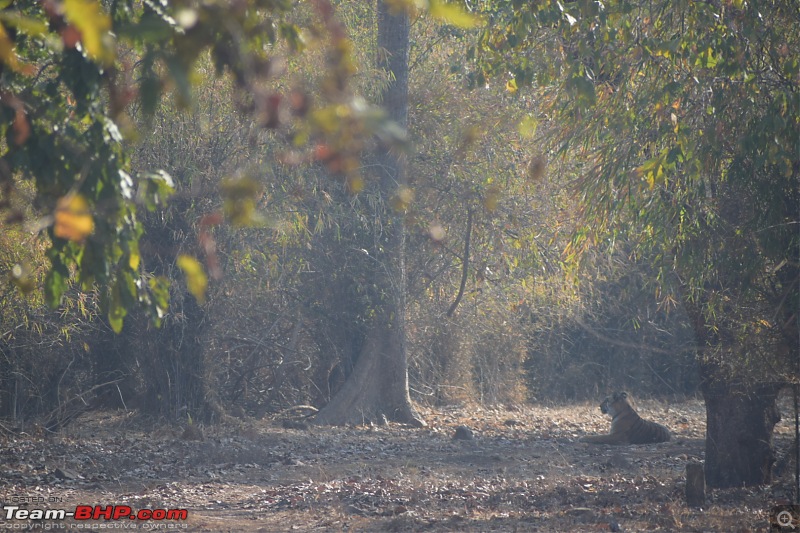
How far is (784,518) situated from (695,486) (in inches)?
33.9

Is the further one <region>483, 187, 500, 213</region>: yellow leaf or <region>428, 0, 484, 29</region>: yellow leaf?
<region>483, 187, 500, 213</region>: yellow leaf

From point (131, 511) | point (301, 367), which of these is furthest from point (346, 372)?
point (131, 511)

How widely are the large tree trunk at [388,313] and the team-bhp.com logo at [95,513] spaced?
18.5 ft

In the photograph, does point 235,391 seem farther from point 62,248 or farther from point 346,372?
point 62,248

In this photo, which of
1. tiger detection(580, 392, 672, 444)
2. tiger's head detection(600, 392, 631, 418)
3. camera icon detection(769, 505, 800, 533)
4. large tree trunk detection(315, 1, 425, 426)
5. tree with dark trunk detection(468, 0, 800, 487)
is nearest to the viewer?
camera icon detection(769, 505, 800, 533)

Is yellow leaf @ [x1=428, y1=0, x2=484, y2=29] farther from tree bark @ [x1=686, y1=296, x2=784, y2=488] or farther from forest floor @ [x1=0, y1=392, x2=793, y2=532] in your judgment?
tree bark @ [x1=686, y1=296, x2=784, y2=488]

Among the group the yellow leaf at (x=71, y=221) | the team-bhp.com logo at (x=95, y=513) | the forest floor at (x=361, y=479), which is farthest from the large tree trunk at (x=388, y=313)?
the yellow leaf at (x=71, y=221)

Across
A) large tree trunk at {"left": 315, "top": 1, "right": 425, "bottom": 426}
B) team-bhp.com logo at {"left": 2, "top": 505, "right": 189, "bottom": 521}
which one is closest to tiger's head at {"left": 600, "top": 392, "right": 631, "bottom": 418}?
large tree trunk at {"left": 315, "top": 1, "right": 425, "bottom": 426}

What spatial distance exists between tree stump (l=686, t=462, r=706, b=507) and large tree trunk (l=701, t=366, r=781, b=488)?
0.84 m

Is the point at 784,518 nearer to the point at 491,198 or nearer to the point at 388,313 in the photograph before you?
the point at 491,198

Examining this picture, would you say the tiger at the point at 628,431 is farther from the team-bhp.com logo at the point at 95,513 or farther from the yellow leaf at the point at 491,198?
the team-bhp.com logo at the point at 95,513

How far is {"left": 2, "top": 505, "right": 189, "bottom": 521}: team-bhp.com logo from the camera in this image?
653 cm

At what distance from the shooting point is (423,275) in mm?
13914

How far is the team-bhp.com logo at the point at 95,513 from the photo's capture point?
257 inches
